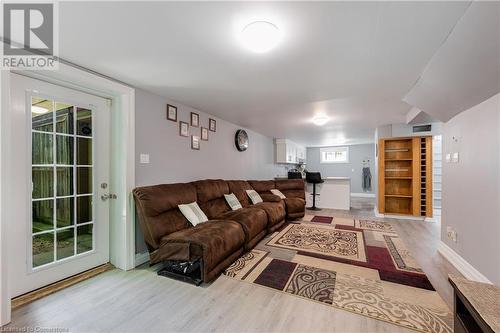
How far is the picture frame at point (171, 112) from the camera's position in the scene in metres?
3.07

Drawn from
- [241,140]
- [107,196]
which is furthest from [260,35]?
[241,140]

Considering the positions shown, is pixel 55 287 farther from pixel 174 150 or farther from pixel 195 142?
pixel 195 142

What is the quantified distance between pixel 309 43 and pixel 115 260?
3106 millimetres

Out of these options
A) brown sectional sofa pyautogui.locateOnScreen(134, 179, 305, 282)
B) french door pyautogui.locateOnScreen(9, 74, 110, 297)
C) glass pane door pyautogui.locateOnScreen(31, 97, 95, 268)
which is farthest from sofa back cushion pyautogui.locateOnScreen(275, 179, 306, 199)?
glass pane door pyautogui.locateOnScreen(31, 97, 95, 268)

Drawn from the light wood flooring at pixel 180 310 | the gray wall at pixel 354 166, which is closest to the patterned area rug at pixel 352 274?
the light wood flooring at pixel 180 310

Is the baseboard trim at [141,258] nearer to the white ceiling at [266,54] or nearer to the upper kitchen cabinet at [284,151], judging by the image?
the white ceiling at [266,54]

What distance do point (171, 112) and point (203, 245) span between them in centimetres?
201

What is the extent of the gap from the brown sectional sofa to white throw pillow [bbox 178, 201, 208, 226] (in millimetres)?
53

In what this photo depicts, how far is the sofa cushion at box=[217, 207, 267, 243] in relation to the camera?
2.90 m

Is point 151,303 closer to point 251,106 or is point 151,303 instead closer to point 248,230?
point 248,230

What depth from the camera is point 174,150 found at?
3.17m

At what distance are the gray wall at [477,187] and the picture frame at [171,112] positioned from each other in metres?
3.65

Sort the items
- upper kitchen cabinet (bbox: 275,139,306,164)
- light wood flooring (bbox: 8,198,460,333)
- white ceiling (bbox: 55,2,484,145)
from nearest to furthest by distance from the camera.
A: white ceiling (bbox: 55,2,484,145)
light wood flooring (bbox: 8,198,460,333)
upper kitchen cabinet (bbox: 275,139,306,164)

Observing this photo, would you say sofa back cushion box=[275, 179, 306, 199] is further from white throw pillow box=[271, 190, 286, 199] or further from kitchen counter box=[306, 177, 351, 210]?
kitchen counter box=[306, 177, 351, 210]
